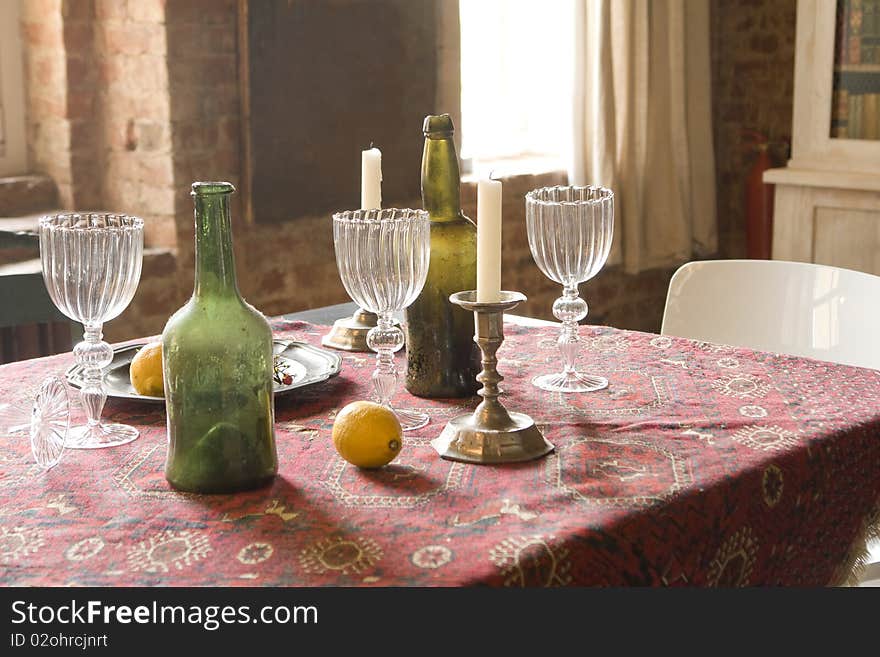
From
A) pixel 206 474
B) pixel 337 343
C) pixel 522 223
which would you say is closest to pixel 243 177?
pixel 522 223

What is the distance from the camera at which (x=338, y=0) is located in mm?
3354

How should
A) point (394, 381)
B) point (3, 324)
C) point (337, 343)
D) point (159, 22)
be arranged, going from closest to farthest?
point (394, 381) < point (337, 343) < point (3, 324) < point (159, 22)

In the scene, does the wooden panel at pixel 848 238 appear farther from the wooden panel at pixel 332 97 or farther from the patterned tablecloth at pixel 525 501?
the patterned tablecloth at pixel 525 501

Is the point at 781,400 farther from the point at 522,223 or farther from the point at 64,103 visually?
the point at 522,223

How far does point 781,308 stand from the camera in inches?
83.8

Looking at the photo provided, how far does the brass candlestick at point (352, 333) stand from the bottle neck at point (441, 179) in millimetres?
329

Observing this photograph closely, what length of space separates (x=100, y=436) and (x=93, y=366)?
80mm

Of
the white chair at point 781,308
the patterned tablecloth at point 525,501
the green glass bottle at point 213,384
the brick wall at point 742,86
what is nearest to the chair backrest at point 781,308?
the white chair at point 781,308

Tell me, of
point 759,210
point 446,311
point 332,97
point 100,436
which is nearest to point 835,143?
point 759,210

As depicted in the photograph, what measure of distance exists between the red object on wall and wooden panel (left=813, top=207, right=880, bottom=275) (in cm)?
47

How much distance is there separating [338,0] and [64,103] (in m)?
0.80

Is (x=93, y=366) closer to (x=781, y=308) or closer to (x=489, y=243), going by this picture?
(x=489, y=243)

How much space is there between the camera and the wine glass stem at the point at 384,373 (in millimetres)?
1376

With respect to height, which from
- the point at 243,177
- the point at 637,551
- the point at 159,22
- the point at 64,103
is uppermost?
the point at 159,22
